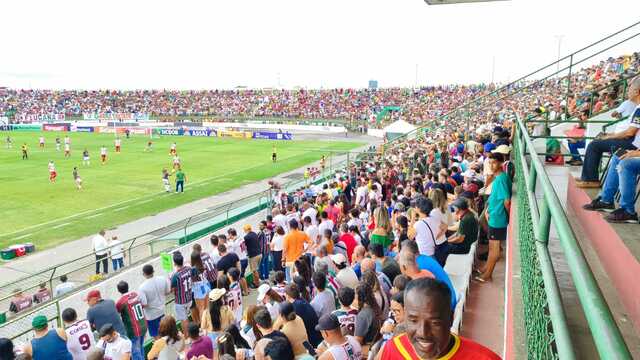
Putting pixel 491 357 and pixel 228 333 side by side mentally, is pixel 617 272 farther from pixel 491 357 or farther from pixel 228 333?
pixel 228 333

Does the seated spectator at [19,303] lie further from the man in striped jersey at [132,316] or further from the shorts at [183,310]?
the shorts at [183,310]

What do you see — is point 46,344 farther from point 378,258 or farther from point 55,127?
point 55,127

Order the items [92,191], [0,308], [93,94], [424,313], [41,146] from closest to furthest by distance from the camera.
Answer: [424,313]
[0,308]
[92,191]
[41,146]
[93,94]

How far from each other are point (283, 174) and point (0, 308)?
21.5 meters

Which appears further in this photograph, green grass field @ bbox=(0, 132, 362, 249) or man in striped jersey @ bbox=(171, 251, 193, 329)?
green grass field @ bbox=(0, 132, 362, 249)

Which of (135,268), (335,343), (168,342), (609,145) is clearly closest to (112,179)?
(135,268)

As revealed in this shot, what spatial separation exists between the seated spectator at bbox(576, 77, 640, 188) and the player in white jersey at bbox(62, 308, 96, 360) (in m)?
6.75

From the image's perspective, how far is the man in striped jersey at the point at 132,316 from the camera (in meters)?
7.65

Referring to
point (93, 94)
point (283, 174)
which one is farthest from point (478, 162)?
point (93, 94)

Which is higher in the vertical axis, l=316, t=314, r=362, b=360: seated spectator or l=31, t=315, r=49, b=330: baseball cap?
l=316, t=314, r=362, b=360: seated spectator

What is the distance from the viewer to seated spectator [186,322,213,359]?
534 cm

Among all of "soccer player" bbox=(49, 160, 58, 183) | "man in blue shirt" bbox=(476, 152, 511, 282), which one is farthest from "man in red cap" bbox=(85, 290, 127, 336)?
"soccer player" bbox=(49, 160, 58, 183)

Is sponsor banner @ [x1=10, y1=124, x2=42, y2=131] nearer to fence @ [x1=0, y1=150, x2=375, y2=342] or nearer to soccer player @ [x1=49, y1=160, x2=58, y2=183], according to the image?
soccer player @ [x1=49, y1=160, x2=58, y2=183]

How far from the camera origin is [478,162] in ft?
35.3
